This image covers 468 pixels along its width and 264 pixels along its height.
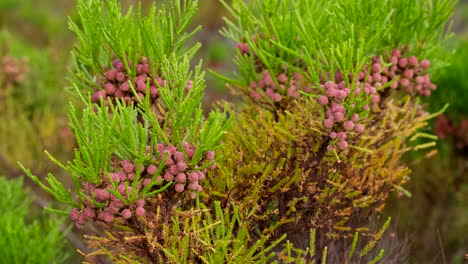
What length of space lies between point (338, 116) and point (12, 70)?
7.20 ft

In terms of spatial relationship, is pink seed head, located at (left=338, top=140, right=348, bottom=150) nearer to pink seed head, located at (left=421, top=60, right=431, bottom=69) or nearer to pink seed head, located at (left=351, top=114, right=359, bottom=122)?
pink seed head, located at (left=351, top=114, right=359, bottom=122)

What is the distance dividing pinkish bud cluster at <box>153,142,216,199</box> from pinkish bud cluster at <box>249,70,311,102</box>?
9.9 inches

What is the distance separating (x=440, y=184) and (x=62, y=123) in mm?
1779

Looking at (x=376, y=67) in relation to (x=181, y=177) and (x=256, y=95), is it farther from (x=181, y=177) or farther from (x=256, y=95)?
(x=181, y=177)

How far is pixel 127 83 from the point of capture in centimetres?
95

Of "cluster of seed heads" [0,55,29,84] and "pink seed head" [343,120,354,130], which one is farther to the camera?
"cluster of seed heads" [0,55,29,84]

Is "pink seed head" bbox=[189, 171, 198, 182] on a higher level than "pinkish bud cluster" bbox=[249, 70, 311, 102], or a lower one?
lower

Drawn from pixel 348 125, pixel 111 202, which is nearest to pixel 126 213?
pixel 111 202

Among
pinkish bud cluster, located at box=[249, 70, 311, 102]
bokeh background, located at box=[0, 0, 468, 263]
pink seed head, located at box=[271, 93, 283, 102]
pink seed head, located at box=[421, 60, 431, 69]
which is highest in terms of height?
pink seed head, located at box=[421, 60, 431, 69]

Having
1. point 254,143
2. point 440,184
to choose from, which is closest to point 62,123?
point 440,184

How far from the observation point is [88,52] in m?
0.97

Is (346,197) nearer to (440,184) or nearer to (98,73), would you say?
(98,73)

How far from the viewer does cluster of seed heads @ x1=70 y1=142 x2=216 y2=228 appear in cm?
79

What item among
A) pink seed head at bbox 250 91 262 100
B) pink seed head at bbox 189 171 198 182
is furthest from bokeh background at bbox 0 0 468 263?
pink seed head at bbox 189 171 198 182
